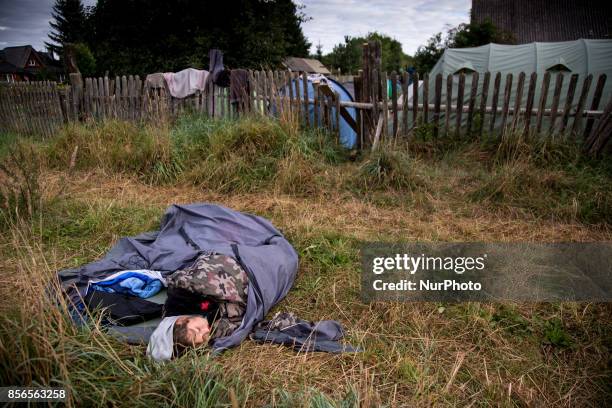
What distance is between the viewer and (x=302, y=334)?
8.13 ft

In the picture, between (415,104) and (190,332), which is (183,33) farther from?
(190,332)

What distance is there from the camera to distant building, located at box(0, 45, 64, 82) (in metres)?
41.3

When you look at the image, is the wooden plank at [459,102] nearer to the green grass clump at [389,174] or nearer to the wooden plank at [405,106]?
the wooden plank at [405,106]

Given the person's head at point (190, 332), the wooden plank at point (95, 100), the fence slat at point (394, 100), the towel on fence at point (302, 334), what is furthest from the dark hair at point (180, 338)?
the wooden plank at point (95, 100)

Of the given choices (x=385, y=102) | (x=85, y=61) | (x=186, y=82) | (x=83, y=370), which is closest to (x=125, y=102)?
(x=186, y=82)

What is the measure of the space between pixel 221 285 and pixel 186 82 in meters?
7.19

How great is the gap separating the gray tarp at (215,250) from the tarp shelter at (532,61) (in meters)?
5.90

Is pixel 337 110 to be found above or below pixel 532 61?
below

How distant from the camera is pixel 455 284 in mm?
2980

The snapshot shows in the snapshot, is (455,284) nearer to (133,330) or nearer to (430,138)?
(133,330)

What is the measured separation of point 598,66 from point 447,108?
4.12 m

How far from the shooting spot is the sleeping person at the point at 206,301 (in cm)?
229

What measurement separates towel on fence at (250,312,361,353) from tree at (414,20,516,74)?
17946mm

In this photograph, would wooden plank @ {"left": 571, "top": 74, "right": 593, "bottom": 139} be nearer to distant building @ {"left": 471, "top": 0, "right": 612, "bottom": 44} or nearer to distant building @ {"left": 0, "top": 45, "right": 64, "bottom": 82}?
distant building @ {"left": 471, "top": 0, "right": 612, "bottom": 44}
